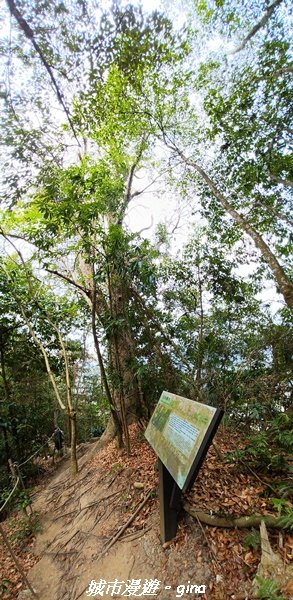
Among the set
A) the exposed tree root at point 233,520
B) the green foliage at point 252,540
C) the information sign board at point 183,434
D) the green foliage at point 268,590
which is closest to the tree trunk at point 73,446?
the information sign board at point 183,434

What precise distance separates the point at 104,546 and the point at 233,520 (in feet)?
6.62

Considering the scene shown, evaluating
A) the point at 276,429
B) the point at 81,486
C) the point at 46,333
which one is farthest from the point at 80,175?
the point at 81,486

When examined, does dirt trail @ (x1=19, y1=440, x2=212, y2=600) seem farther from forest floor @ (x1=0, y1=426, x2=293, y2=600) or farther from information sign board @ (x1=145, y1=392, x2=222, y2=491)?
information sign board @ (x1=145, y1=392, x2=222, y2=491)

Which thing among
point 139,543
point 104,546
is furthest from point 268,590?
point 104,546

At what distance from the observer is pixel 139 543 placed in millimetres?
3191

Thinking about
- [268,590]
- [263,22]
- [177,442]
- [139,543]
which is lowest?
[139,543]

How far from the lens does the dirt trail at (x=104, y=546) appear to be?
2633mm

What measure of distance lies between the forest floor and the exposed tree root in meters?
0.07

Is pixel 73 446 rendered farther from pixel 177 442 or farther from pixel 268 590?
pixel 268 590

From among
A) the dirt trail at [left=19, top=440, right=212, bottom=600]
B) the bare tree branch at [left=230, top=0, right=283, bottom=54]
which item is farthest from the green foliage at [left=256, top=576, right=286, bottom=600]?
the bare tree branch at [left=230, top=0, right=283, bottom=54]

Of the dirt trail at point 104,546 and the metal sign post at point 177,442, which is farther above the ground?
the metal sign post at point 177,442

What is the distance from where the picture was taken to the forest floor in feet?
7.79

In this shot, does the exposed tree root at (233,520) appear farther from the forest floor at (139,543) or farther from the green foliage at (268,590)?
the green foliage at (268,590)

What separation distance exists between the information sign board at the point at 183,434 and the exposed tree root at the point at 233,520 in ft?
2.79
